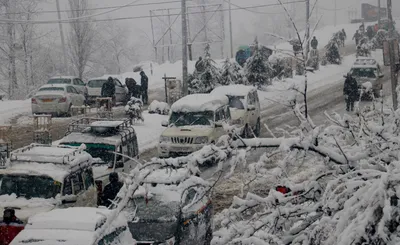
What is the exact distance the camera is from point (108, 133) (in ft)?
44.6

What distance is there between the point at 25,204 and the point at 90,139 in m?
3.63

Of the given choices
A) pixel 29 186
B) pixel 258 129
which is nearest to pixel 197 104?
pixel 258 129

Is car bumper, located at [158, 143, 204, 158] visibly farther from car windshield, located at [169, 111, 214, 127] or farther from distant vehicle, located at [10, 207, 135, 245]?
distant vehicle, located at [10, 207, 135, 245]

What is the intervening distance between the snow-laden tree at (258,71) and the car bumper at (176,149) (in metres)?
17.8

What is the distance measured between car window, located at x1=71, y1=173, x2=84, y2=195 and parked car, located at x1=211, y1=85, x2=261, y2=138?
9497 millimetres

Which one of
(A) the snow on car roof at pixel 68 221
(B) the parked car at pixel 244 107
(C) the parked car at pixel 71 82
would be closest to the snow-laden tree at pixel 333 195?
(A) the snow on car roof at pixel 68 221

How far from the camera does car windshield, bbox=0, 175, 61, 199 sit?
9.94 m

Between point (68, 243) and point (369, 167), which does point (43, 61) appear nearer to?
point (68, 243)

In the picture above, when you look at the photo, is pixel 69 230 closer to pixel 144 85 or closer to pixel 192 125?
pixel 192 125

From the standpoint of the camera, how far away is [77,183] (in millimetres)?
10633

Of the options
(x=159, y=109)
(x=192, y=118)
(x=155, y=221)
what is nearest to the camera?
(x=155, y=221)

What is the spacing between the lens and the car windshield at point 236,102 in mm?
21328

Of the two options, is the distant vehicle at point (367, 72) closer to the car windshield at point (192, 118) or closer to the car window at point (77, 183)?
the car windshield at point (192, 118)

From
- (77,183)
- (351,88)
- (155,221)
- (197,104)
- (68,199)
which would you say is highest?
(197,104)
